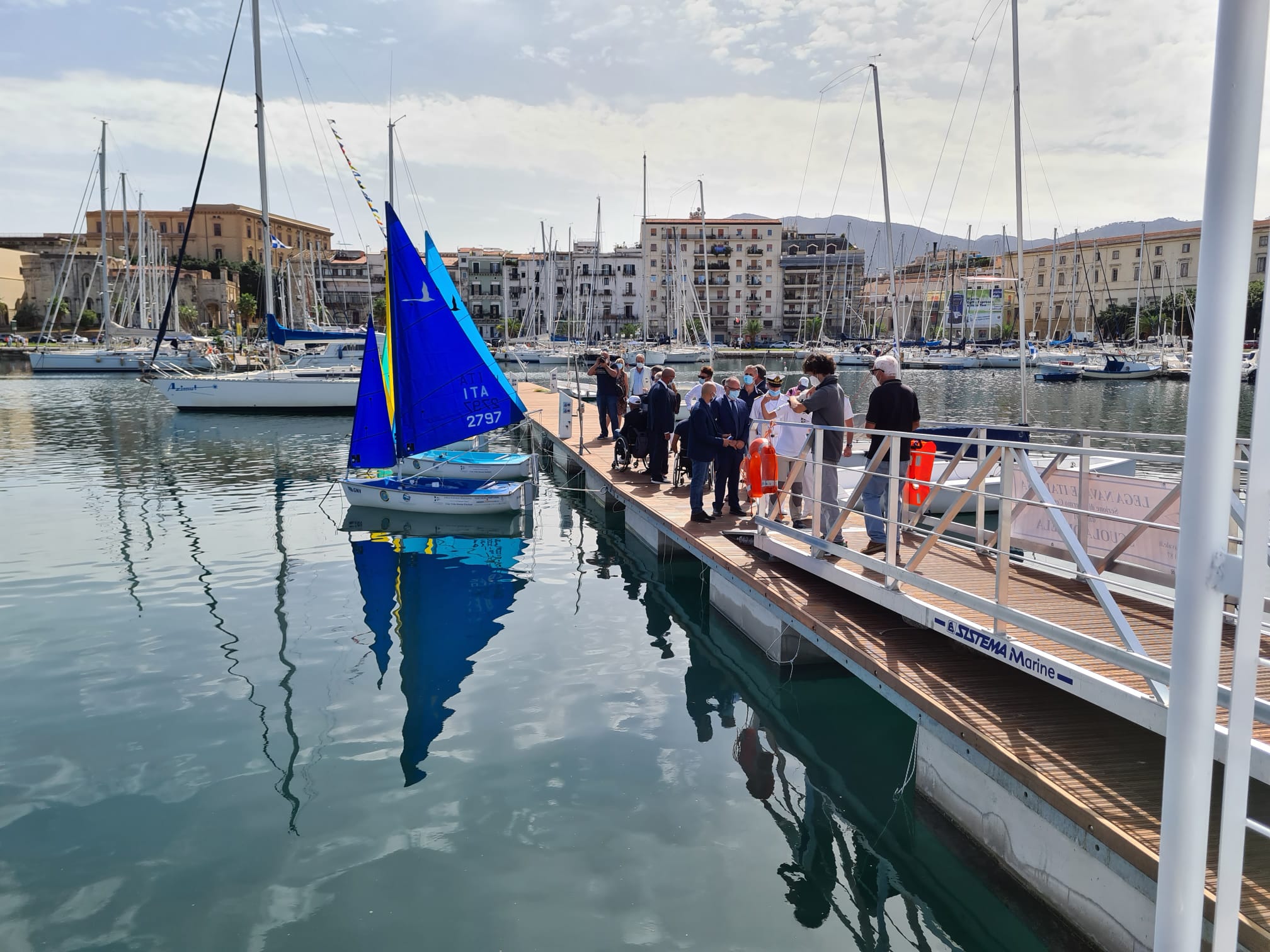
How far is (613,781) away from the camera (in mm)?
7363

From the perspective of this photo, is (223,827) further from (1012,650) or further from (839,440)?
(839,440)

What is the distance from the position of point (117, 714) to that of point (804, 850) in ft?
21.5

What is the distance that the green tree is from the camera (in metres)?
112

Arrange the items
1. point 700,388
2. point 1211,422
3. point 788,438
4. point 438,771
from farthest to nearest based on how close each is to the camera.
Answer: point 700,388
point 788,438
point 438,771
point 1211,422

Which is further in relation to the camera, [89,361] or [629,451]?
[89,361]

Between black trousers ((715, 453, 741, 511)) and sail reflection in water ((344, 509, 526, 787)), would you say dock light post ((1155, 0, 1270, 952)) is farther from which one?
black trousers ((715, 453, 741, 511))

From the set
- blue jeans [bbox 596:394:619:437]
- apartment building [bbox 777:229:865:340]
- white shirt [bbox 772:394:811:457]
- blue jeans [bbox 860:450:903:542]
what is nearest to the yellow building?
apartment building [bbox 777:229:865:340]

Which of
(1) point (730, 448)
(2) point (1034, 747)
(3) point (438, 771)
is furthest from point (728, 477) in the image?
(2) point (1034, 747)

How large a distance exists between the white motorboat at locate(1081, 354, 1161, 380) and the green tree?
93.0 meters

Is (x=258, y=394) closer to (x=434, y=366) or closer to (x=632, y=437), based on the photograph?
(x=434, y=366)

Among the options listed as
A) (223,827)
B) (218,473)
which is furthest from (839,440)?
(218,473)

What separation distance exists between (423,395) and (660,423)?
4.63 meters

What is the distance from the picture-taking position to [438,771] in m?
7.56

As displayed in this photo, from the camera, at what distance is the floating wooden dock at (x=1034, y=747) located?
459 centimetres
